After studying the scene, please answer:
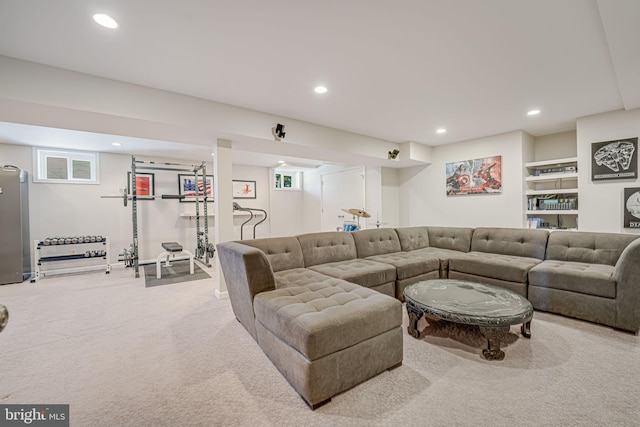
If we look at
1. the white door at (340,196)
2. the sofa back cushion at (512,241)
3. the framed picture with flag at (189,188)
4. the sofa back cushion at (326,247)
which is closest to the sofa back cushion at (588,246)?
the sofa back cushion at (512,241)

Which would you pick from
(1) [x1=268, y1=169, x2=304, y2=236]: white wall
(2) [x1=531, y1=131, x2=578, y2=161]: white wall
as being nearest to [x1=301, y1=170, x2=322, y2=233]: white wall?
(1) [x1=268, y1=169, x2=304, y2=236]: white wall

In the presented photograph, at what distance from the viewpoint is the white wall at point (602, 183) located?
3.50 metres

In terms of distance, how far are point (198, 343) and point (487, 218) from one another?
16.2 feet

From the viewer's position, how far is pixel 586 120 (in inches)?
150

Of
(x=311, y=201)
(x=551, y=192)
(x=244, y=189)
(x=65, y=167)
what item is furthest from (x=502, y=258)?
(x=65, y=167)

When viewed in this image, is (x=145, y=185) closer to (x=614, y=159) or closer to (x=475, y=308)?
(x=475, y=308)

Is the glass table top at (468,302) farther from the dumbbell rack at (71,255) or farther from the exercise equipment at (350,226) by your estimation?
the dumbbell rack at (71,255)

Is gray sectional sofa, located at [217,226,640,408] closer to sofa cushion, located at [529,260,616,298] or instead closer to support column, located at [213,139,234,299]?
sofa cushion, located at [529,260,616,298]

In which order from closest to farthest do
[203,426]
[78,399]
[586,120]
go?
[203,426] → [78,399] → [586,120]

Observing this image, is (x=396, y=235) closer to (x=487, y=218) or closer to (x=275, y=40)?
(x=487, y=218)

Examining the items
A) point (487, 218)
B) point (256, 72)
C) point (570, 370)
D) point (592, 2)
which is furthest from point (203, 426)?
point (487, 218)

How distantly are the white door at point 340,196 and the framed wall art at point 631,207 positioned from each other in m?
4.07

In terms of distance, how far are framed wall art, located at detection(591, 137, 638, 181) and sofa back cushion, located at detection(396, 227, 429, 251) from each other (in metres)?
2.37

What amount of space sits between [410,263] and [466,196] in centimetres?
265
